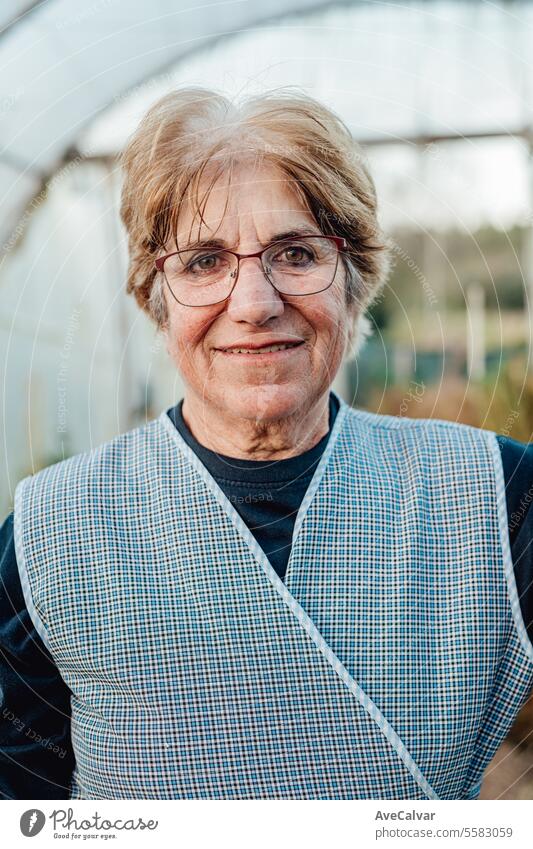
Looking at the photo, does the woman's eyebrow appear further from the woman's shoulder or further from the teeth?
the woman's shoulder

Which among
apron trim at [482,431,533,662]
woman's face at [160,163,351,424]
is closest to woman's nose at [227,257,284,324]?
woman's face at [160,163,351,424]

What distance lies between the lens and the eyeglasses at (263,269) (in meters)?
0.80

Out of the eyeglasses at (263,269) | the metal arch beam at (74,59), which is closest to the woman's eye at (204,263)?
the eyeglasses at (263,269)

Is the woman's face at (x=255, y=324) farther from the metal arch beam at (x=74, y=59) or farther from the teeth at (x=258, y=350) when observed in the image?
the metal arch beam at (x=74, y=59)

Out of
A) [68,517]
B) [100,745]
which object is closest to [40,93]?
[68,517]

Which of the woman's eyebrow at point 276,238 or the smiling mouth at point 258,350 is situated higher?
the woman's eyebrow at point 276,238

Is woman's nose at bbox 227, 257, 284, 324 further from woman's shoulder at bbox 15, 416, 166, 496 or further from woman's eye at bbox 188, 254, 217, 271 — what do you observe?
woman's shoulder at bbox 15, 416, 166, 496

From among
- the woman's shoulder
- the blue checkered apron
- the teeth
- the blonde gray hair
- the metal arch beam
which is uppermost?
the metal arch beam

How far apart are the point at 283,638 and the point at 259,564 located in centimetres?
7

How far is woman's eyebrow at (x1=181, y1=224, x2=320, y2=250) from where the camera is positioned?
797 millimetres

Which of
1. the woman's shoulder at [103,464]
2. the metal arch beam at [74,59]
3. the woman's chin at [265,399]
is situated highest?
the metal arch beam at [74,59]

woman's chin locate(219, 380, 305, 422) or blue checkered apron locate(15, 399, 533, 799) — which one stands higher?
woman's chin locate(219, 380, 305, 422)

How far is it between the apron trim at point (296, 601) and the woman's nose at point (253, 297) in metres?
0.17

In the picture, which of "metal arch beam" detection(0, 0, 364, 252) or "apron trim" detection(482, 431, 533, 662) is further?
"metal arch beam" detection(0, 0, 364, 252)
